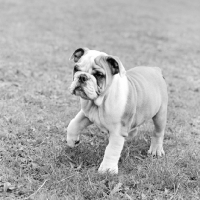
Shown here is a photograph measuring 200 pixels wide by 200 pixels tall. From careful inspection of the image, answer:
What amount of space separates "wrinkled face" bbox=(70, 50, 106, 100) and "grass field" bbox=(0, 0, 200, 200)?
1046 mm

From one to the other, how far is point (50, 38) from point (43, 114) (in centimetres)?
718

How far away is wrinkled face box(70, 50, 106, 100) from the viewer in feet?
13.9

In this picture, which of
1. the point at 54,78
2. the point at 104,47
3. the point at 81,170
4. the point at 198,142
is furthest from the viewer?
the point at 104,47

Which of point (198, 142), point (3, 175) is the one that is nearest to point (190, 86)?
point (198, 142)

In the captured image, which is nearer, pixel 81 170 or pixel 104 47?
pixel 81 170

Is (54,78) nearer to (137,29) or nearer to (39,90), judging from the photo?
(39,90)

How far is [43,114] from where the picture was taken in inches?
251

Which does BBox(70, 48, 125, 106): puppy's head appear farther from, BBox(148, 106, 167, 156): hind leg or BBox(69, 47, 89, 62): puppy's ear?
BBox(148, 106, 167, 156): hind leg

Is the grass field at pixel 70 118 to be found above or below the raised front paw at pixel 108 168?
below

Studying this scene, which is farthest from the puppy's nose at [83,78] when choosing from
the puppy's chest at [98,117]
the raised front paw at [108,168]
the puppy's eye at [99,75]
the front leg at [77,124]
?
the raised front paw at [108,168]

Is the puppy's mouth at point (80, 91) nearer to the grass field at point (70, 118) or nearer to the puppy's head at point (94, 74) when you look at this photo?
the puppy's head at point (94, 74)

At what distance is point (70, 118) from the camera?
6367mm

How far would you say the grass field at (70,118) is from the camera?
432cm

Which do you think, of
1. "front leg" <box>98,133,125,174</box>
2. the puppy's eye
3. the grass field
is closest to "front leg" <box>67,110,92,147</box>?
the grass field
